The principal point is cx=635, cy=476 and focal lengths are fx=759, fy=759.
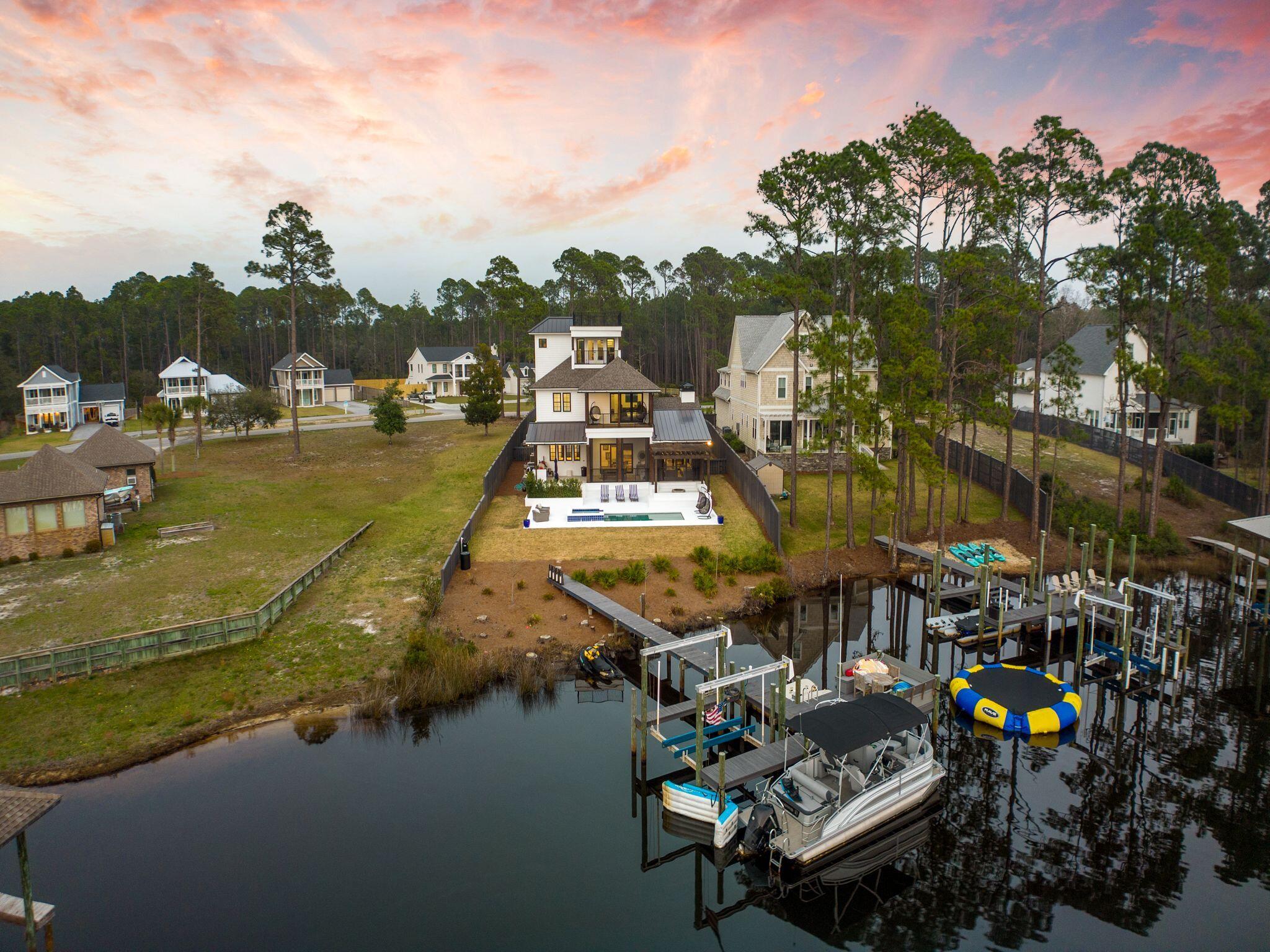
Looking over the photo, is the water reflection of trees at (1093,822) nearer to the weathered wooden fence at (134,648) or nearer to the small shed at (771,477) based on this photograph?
the small shed at (771,477)

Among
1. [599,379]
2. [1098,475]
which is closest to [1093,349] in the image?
[1098,475]

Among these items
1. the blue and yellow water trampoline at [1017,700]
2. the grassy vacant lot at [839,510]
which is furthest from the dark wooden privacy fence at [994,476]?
the blue and yellow water trampoline at [1017,700]

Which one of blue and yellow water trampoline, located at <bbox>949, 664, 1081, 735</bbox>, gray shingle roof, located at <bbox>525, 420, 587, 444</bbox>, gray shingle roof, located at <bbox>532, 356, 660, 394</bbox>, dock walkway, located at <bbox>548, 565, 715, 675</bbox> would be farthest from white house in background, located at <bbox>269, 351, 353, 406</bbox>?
blue and yellow water trampoline, located at <bbox>949, 664, 1081, 735</bbox>

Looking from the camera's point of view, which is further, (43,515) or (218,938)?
(43,515)

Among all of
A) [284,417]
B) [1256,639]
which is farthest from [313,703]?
[284,417]

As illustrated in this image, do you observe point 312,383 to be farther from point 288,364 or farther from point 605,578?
point 605,578

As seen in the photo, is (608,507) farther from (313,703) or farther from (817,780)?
(817,780)
